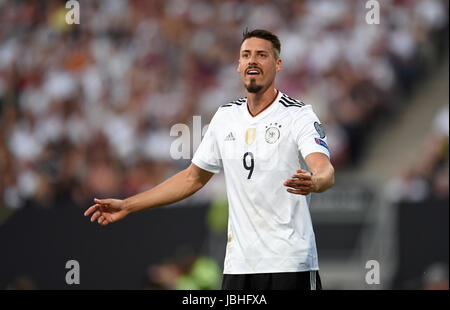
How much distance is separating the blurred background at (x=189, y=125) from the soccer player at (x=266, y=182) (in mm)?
4047

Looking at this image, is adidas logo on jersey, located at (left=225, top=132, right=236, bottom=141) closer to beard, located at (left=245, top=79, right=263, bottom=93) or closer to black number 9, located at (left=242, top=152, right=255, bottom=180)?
black number 9, located at (left=242, top=152, right=255, bottom=180)

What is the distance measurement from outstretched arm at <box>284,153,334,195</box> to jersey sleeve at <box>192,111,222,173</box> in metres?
0.78

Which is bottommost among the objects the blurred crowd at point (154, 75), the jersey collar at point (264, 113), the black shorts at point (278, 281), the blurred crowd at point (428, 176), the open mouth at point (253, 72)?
the black shorts at point (278, 281)

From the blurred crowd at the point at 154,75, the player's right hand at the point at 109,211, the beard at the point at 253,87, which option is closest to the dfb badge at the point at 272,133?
the beard at the point at 253,87

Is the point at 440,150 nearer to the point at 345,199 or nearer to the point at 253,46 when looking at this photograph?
the point at 345,199

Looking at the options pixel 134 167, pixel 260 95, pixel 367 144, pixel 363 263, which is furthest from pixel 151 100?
pixel 260 95

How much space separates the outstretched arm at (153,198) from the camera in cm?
502

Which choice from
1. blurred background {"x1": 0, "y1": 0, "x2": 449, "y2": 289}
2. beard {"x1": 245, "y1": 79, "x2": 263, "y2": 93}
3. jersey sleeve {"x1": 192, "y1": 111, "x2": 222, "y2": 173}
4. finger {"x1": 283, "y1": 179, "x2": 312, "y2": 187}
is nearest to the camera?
finger {"x1": 283, "y1": 179, "x2": 312, "y2": 187}

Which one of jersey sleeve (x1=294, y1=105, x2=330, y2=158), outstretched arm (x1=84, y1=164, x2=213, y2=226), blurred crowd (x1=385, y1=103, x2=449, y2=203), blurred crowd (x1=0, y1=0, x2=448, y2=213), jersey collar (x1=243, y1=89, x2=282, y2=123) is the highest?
blurred crowd (x1=0, y1=0, x2=448, y2=213)

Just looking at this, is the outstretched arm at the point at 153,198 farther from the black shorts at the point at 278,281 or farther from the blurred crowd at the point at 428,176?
the blurred crowd at the point at 428,176

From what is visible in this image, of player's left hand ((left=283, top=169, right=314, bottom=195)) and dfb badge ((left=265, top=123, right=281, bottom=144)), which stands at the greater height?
dfb badge ((left=265, top=123, right=281, bottom=144))

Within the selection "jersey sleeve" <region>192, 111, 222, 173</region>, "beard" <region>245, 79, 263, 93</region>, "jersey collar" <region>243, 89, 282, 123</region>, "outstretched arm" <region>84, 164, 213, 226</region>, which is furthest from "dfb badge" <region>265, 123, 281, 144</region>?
Result: "outstretched arm" <region>84, 164, 213, 226</region>

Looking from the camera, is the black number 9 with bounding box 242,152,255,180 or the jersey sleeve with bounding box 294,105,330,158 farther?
the black number 9 with bounding box 242,152,255,180

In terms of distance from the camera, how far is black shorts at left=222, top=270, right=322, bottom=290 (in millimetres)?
4750
